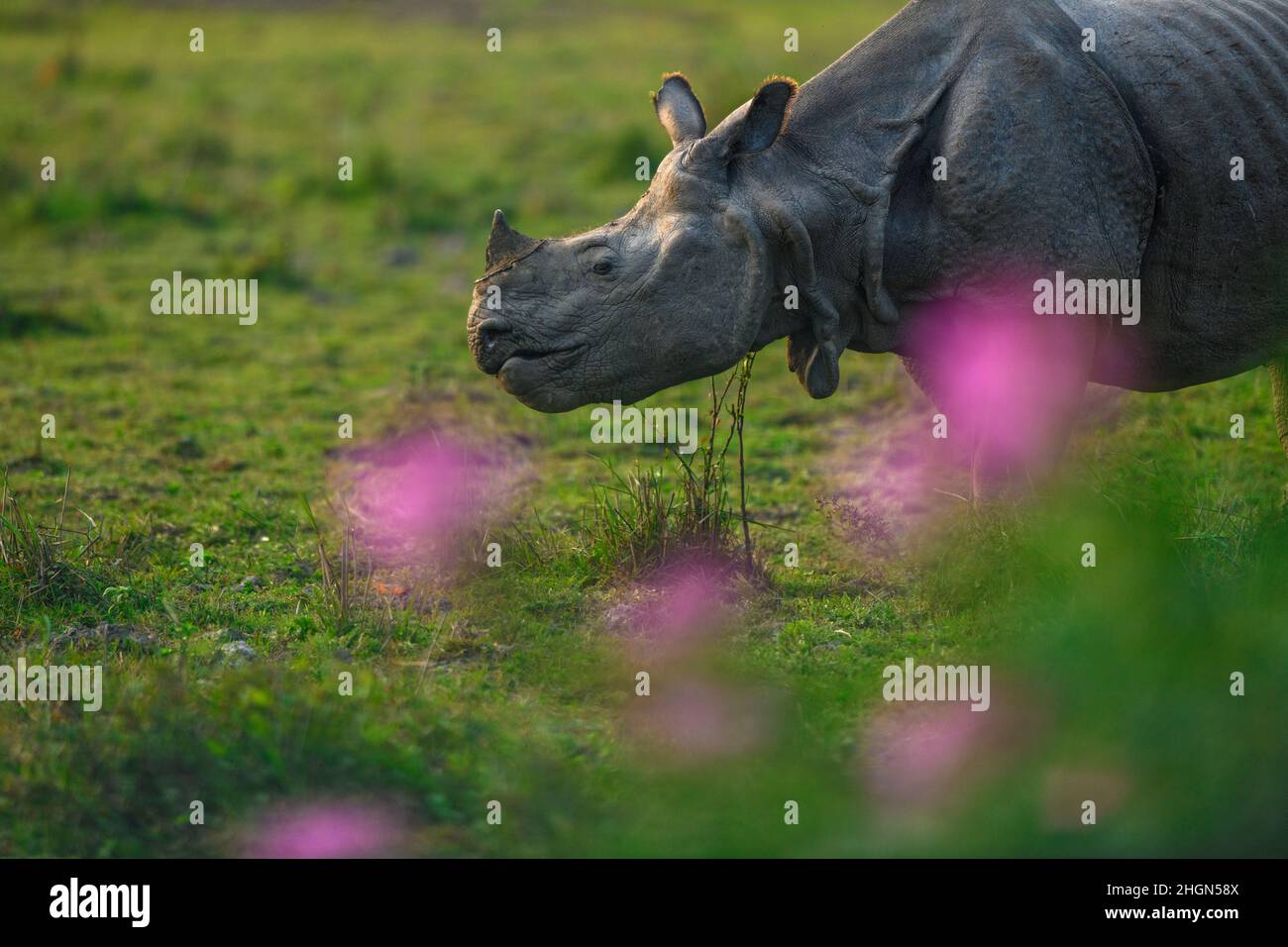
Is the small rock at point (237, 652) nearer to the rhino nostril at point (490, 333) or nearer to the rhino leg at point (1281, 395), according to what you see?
the rhino nostril at point (490, 333)

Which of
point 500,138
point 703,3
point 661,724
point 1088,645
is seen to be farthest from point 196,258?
point 703,3

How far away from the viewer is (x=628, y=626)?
6.12 m

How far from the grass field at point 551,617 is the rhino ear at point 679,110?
1652 millimetres

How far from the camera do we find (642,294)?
5645mm

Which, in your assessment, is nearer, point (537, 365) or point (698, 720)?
point (698, 720)

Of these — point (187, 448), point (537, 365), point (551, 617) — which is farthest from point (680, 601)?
point (187, 448)

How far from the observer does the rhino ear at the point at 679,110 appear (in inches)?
238

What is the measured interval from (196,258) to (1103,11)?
325 inches

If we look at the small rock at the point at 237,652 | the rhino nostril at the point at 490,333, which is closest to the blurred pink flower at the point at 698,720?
the rhino nostril at the point at 490,333

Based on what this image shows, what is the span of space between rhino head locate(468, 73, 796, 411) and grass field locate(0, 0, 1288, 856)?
0.99m

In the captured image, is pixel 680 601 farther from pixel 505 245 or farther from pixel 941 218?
pixel 941 218

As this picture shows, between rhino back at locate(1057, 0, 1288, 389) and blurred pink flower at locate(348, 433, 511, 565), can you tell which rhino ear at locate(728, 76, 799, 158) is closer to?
rhino back at locate(1057, 0, 1288, 389)

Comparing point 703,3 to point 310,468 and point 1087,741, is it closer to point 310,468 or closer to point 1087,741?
point 310,468

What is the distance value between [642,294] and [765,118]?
802mm
